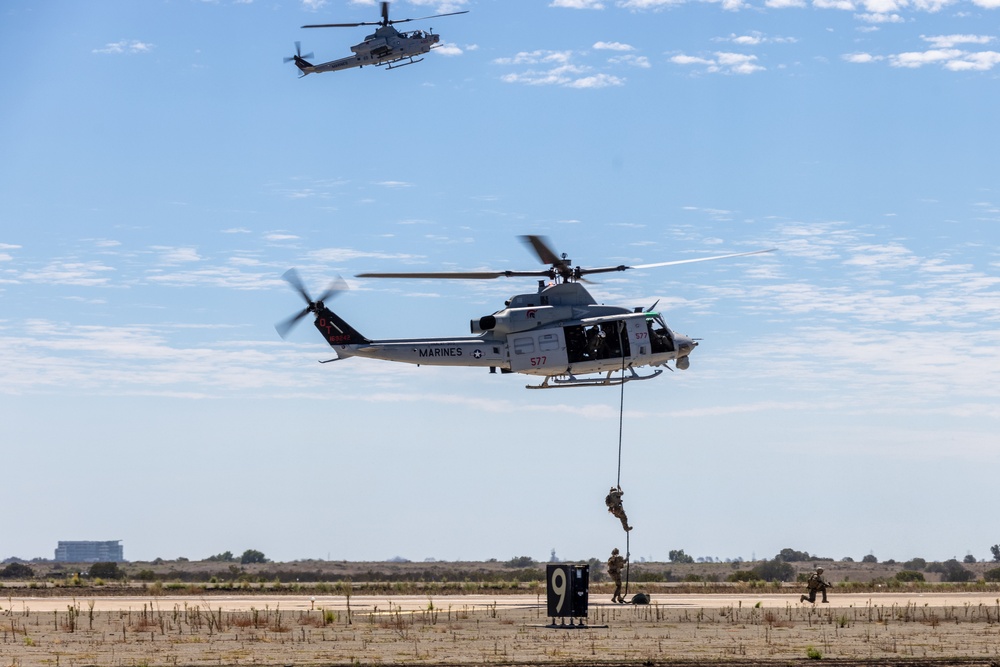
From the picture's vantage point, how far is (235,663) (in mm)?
25469

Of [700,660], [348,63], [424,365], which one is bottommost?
[700,660]

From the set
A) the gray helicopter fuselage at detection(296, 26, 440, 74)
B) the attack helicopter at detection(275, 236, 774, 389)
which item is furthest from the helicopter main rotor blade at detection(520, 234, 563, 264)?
the gray helicopter fuselage at detection(296, 26, 440, 74)

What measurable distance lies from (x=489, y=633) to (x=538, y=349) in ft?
45.8

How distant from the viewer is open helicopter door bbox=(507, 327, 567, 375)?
4409cm

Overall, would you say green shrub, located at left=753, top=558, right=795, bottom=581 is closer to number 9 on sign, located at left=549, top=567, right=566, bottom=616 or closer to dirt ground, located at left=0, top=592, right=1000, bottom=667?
dirt ground, located at left=0, top=592, right=1000, bottom=667

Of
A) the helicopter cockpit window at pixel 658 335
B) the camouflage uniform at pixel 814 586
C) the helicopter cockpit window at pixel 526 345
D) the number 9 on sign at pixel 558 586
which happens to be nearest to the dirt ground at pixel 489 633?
the camouflage uniform at pixel 814 586

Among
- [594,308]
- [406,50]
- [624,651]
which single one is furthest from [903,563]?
[624,651]

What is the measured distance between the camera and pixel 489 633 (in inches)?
1254

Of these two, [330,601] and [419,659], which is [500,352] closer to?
[330,601]

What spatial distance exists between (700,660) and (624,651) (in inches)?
85.2

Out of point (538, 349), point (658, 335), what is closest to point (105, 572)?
point (538, 349)

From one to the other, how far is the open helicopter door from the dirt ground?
7597 mm

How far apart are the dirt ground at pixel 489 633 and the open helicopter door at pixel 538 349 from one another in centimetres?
760

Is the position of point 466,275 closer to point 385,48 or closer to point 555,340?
point 555,340
